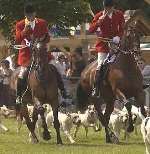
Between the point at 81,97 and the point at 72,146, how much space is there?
2.50 m

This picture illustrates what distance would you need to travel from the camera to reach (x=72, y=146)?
12531mm

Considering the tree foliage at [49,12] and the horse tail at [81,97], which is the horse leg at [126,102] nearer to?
the horse tail at [81,97]

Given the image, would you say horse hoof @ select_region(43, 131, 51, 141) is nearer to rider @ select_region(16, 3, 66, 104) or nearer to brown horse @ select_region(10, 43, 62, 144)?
brown horse @ select_region(10, 43, 62, 144)

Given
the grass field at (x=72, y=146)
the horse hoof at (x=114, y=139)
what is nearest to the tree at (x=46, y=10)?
the grass field at (x=72, y=146)

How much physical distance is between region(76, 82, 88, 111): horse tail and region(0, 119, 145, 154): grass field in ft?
2.40

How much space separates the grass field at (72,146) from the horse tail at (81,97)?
732 millimetres

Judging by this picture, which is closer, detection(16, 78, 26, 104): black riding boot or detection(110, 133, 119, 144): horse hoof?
detection(110, 133, 119, 144): horse hoof

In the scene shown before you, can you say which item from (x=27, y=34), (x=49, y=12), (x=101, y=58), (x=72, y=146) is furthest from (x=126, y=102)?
(x=49, y=12)

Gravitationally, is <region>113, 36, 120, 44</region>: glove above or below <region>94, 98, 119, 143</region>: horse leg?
above

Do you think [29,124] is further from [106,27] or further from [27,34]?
[106,27]

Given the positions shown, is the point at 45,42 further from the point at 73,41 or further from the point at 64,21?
the point at 73,41

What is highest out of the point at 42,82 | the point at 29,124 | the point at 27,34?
the point at 27,34

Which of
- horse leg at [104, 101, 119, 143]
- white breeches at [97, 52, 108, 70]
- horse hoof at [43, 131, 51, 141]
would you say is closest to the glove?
white breeches at [97, 52, 108, 70]

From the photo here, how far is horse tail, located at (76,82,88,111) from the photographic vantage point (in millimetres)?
14695
